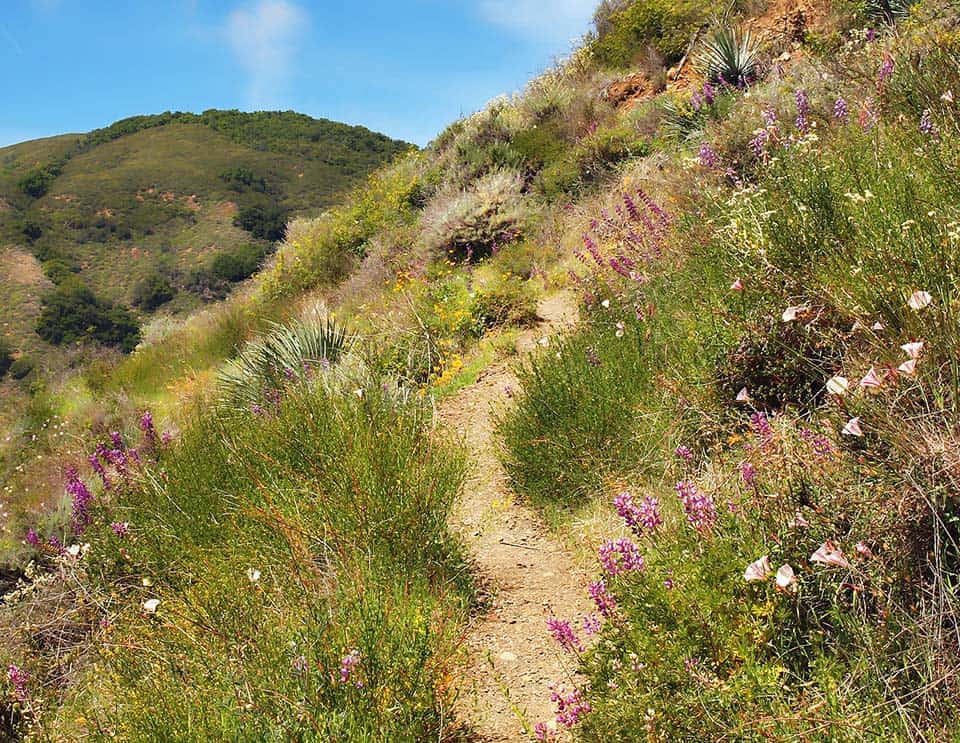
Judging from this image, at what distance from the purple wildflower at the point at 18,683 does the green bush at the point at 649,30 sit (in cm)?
1446

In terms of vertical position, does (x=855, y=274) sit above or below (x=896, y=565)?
above

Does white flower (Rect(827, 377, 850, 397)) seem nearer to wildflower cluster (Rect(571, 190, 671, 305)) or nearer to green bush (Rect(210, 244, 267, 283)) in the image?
wildflower cluster (Rect(571, 190, 671, 305))

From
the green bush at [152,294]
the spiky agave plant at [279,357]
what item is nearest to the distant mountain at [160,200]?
the green bush at [152,294]

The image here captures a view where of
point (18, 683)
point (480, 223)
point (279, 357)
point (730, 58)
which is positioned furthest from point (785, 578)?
point (730, 58)

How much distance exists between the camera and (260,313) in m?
12.3

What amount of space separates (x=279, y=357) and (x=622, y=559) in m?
5.51

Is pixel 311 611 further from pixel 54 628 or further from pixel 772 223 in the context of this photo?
pixel 772 223

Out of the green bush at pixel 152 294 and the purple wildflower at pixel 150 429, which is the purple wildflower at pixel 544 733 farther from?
the green bush at pixel 152 294

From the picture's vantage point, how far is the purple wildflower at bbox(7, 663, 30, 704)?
3059mm

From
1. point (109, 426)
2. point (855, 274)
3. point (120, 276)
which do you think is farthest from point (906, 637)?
point (120, 276)

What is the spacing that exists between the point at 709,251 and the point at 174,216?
257ft

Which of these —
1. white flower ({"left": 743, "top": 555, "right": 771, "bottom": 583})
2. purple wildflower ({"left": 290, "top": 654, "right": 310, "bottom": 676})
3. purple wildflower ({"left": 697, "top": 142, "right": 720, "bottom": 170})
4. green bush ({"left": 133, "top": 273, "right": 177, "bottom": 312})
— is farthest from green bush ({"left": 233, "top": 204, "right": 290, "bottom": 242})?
white flower ({"left": 743, "top": 555, "right": 771, "bottom": 583})

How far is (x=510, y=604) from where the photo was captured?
336 cm

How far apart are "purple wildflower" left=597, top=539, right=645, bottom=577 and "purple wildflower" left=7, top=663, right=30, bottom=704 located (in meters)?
2.80
